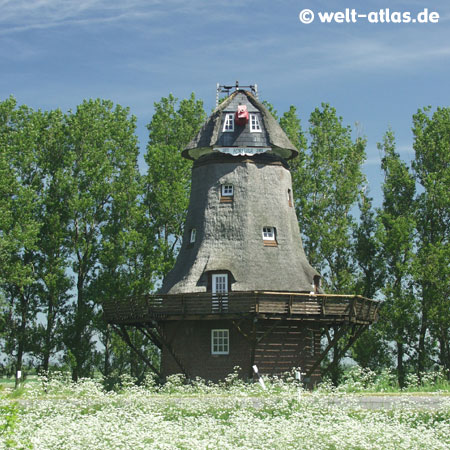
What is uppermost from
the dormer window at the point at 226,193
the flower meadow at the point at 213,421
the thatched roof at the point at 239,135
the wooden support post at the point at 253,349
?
the thatched roof at the point at 239,135

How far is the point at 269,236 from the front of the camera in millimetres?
28672

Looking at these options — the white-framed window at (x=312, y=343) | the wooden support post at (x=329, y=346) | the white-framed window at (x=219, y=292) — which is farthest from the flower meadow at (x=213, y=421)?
the white-framed window at (x=312, y=343)

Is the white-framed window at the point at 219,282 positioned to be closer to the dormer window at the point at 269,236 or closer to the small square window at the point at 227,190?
the dormer window at the point at 269,236

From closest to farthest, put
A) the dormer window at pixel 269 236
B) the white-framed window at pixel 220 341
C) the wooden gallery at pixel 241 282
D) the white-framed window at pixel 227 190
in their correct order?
the wooden gallery at pixel 241 282
the white-framed window at pixel 220 341
the dormer window at pixel 269 236
the white-framed window at pixel 227 190

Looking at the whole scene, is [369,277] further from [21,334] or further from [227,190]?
[21,334]

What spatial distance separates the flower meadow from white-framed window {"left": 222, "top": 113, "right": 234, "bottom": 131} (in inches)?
515

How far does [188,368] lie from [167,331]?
174cm

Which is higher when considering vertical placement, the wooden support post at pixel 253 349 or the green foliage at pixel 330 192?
the green foliage at pixel 330 192

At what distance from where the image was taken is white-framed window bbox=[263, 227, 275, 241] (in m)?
28.6

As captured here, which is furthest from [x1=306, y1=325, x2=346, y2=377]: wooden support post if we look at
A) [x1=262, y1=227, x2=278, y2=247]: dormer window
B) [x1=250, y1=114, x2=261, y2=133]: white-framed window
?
[x1=250, y1=114, x2=261, y2=133]: white-framed window

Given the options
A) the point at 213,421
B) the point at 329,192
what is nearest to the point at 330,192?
the point at 329,192

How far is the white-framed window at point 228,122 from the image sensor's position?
29984 millimetres

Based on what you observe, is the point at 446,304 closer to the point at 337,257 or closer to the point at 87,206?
the point at 337,257

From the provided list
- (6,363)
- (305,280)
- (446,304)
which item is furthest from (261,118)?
(6,363)
